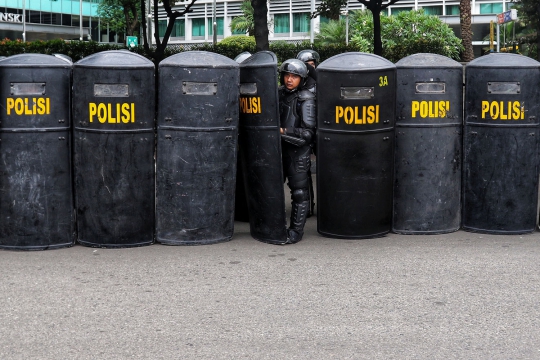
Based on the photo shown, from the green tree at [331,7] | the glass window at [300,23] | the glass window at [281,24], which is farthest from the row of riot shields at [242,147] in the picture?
the glass window at [281,24]

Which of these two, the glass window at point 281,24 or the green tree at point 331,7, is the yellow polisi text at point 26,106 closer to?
the green tree at point 331,7

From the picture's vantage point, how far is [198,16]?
68875 mm

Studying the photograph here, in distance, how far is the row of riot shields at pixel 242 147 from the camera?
300 inches

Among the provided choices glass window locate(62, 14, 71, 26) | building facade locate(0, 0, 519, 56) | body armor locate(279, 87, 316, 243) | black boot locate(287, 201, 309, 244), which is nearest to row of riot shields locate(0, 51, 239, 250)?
body armor locate(279, 87, 316, 243)

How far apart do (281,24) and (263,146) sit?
57668mm

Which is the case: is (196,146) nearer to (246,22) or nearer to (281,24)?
(246,22)

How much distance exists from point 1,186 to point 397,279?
3.58 meters

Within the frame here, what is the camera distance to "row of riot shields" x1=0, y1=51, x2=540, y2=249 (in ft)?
25.0

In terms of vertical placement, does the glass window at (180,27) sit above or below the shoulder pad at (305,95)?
above

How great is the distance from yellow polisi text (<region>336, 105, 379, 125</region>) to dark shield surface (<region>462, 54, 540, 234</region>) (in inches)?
43.3

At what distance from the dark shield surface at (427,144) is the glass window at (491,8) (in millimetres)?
57043

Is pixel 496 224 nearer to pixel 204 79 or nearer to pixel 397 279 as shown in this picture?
pixel 397 279

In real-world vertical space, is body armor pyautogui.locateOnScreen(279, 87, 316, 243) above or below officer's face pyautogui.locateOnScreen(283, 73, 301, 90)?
below

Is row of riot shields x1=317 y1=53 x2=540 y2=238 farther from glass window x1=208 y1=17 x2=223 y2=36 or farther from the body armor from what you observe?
glass window x1=208 y1=17 x2=223 y2=36
